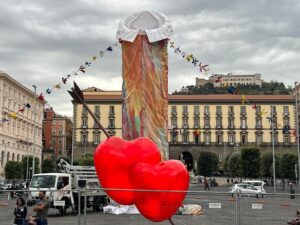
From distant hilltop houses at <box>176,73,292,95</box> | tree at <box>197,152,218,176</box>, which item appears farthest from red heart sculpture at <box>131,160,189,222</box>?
distant hilltop houses at <box>176,73,292,95</box>

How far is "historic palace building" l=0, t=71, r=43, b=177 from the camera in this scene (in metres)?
83.0

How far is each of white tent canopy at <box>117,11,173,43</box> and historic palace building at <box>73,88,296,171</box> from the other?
3285 inches

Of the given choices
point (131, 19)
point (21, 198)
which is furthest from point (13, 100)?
point (21, 198)

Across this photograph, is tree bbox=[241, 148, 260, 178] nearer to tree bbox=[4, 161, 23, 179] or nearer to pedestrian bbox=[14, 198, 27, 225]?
tree bbox=[4, 161, 23, 179]

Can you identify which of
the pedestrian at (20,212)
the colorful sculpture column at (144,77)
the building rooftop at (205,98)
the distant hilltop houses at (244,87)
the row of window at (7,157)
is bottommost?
the pedestrian at (20,212)

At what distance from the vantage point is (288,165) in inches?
2625

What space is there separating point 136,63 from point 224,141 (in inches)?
3532

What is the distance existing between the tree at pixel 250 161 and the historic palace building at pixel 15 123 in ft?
109

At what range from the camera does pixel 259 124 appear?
10912 centimetres

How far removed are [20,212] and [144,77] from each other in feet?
35.0

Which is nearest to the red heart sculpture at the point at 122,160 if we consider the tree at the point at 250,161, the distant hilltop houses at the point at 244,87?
the tree at the point at 250,161

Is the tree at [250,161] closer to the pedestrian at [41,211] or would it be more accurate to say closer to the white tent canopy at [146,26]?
the white tent canopy at [146,26]

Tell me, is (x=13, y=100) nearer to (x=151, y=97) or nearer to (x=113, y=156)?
(x=151, y=97)

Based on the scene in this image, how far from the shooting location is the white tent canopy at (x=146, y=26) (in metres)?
22.4
